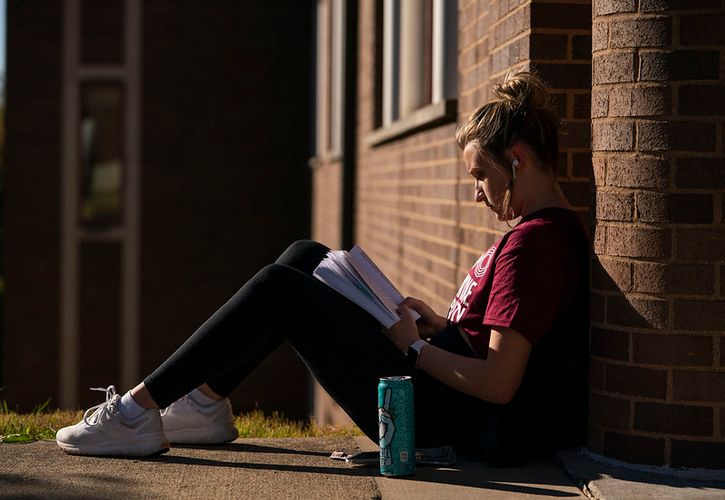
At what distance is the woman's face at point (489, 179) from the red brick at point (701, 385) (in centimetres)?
69

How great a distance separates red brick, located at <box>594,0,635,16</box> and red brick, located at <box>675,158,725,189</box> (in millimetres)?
470

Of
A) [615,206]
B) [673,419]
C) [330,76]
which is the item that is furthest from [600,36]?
[330,76]

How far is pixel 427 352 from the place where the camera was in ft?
11.1

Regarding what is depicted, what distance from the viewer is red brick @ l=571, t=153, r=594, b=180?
→ 3891 millimetres

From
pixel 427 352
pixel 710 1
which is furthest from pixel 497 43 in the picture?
pixel 427 352

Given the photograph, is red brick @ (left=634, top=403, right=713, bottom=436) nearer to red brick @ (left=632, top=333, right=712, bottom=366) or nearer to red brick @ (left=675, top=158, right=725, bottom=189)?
red brick @ (left=632, top=333, right=712, bottom=366)

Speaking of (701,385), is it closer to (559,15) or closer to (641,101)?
(641,101)

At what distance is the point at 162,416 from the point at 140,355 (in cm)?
1203

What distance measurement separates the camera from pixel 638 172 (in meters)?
3.32

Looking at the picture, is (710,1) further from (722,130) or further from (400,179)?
(400,179)

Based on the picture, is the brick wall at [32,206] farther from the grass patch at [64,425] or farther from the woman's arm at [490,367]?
the woman's arm at [490,367]

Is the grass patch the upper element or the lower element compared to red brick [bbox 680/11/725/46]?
lower

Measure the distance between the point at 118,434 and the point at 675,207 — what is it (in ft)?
6.04

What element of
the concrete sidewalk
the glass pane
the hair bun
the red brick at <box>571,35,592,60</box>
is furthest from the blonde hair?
the glass pane
